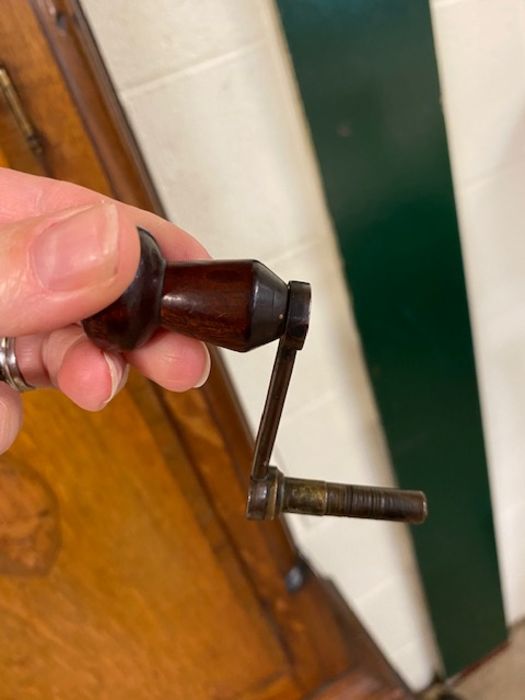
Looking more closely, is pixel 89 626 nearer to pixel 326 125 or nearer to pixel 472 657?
pixel 326 125

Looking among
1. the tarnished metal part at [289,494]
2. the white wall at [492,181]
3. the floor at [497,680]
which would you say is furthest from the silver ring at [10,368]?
the floor at [497,680]

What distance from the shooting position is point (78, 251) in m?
0.29

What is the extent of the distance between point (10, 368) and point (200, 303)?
0.18m

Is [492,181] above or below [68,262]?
below

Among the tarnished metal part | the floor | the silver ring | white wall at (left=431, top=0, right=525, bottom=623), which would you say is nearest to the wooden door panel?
the silver ring

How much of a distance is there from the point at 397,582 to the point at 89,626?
515 millimetres

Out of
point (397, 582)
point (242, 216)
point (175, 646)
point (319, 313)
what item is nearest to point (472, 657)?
point (397, 582)

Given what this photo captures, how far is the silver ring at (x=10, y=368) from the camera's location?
416 mm

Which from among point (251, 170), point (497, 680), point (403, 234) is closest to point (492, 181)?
point (403, 234)

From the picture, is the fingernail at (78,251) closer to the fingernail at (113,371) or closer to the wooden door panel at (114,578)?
the fingernail at (113,371)

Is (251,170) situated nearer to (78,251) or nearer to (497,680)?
(78,251)

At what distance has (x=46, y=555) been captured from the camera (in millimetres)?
560

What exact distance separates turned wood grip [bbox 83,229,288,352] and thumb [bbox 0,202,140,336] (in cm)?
1

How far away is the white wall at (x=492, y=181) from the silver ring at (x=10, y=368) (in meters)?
0.47
